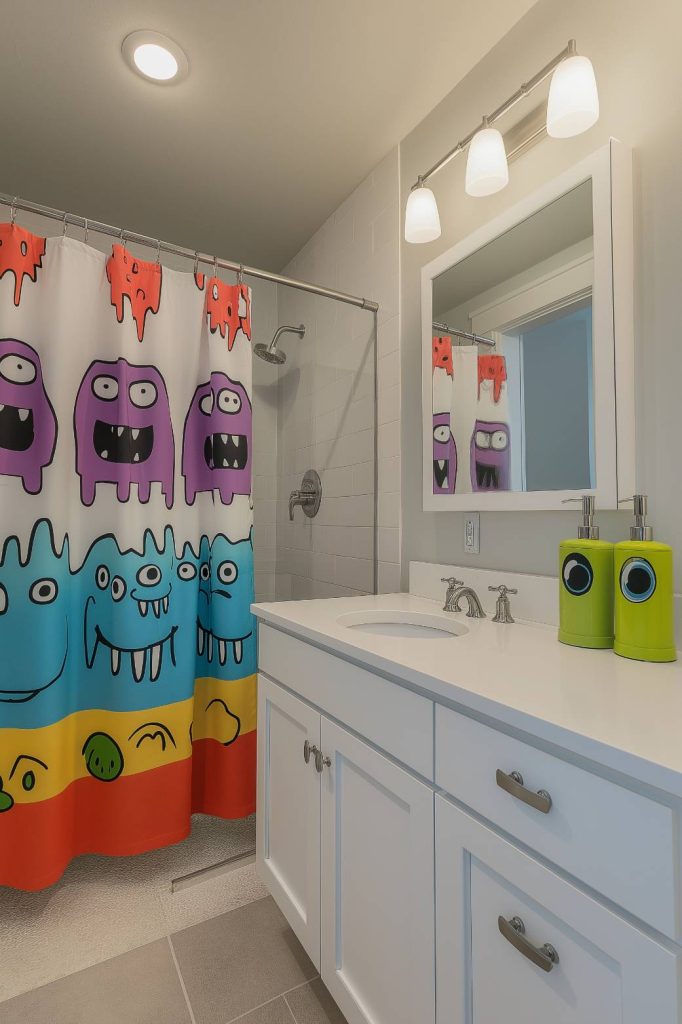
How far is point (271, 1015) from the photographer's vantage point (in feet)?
3.75

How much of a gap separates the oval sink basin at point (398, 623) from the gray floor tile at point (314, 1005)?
0.84 metres

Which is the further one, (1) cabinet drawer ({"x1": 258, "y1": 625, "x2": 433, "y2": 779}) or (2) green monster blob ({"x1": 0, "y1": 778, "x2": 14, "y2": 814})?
(2) green monster blob ({"x1": 0, "y1": 778, "x2": 14, "y2": 814})

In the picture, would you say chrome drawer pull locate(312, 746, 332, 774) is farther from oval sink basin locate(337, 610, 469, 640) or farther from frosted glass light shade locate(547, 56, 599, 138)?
A: frosted glass light shade locate(547, 56, 599, 138)

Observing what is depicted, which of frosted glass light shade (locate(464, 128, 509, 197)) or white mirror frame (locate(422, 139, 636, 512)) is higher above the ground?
frosted glass light shade (locate(464, 128, 509, 197))

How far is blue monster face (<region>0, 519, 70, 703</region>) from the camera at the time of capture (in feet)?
4.53

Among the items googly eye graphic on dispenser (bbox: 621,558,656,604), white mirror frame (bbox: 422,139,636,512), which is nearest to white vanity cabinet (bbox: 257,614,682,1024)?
googly eye graphic on dispenser (bbox: 621,558,656,604)

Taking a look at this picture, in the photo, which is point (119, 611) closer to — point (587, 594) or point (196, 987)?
point (196, 987)

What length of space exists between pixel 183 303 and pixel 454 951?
5.72ft

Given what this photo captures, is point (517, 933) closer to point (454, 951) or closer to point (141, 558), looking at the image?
point (454, 951)

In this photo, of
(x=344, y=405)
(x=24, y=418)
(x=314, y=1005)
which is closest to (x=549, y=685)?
(x=314, y=1005)

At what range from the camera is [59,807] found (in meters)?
1.43

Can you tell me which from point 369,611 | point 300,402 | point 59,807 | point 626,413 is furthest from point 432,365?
point 59,807

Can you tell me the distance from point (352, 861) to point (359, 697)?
327 millimetres

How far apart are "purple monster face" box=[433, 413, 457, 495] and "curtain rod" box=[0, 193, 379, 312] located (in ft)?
2.11
